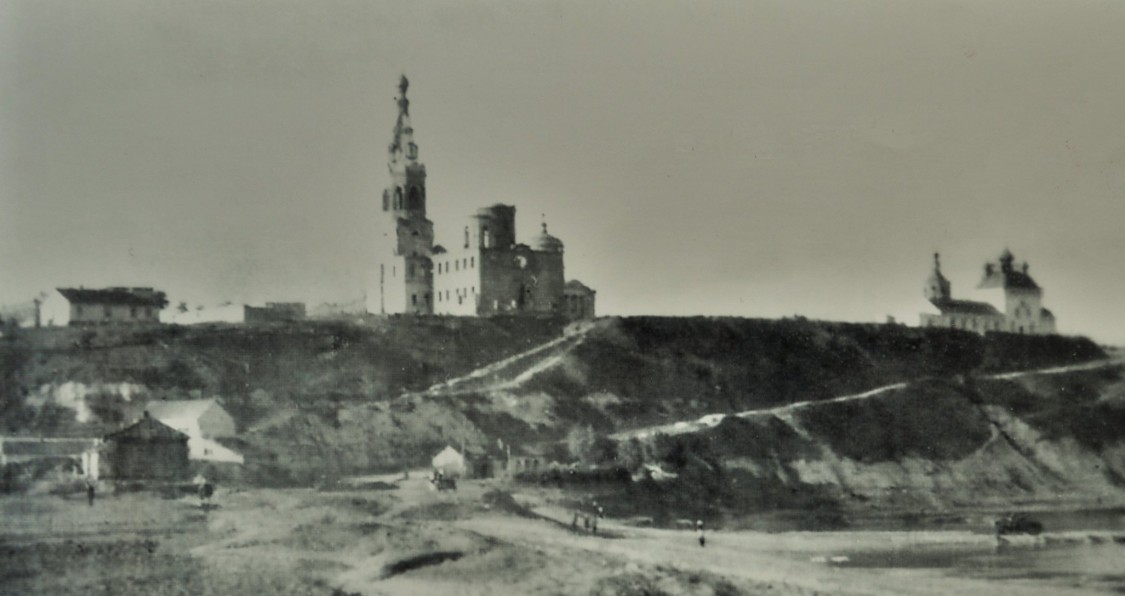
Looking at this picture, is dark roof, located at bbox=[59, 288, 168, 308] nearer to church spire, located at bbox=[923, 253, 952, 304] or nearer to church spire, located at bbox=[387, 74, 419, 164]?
church spire, located at bbox=[387, 74, 419, 164]

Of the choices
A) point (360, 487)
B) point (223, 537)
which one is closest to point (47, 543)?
point (223, 537)

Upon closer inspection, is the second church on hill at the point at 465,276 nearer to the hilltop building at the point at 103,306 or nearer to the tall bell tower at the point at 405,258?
the tall bell tower at the point at 405,258

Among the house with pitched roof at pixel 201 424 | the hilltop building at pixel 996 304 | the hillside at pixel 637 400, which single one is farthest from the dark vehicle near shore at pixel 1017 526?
the house with pitched roof at pixel 201 424

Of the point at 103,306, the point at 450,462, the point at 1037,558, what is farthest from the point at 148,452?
the point at 1037,558

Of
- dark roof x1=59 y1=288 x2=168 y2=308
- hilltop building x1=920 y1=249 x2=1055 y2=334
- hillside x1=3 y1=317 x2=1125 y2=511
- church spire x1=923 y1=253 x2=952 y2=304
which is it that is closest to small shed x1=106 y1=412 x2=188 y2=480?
hillside x1=3 y1=317 x2=1125 y2=511

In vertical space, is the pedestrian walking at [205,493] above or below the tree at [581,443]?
below

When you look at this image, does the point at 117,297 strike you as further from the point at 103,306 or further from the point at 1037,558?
the point at 1037,558
